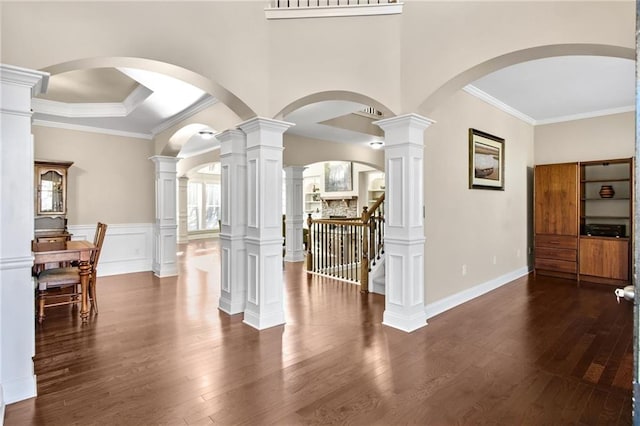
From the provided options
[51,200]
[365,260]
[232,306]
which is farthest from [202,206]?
[232,306]

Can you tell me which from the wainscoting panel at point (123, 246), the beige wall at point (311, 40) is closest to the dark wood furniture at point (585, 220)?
the beige wall at point (311, 40)

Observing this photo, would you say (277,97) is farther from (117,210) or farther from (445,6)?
(117,210)

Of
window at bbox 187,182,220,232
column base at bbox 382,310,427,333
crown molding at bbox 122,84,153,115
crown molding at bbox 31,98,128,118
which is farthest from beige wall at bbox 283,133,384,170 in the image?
window at bbox 187,182,220,232

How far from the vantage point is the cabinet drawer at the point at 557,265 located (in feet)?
18.5

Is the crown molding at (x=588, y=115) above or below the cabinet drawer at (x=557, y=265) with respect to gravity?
above

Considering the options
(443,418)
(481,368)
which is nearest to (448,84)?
(481,368)

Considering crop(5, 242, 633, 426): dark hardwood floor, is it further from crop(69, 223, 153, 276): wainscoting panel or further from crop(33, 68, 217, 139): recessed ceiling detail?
crop(33, 68, 217, 139): recessed ceiling detail

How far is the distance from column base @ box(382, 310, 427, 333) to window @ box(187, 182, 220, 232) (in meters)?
10.7

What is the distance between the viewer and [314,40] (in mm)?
3363

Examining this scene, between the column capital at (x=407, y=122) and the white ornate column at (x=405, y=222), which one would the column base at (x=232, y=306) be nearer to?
the white ornate column at (x=405, y=222)

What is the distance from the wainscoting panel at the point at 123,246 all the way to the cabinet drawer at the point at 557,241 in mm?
7188

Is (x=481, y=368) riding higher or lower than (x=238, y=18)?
lower

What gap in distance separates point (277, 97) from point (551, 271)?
17.9 feet

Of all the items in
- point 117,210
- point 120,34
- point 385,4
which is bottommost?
point 117,210
